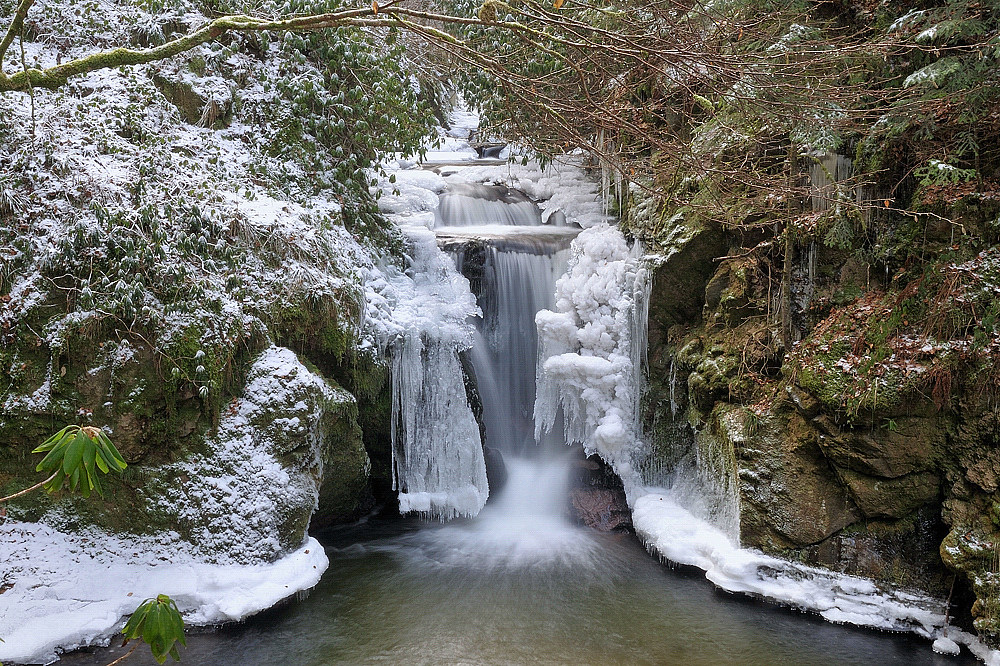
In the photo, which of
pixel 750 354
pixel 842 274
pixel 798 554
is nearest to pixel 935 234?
pixel 842 274

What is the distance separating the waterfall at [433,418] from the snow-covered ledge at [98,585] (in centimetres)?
205

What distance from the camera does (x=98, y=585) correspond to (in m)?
5.59

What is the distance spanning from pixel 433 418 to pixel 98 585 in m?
3.72

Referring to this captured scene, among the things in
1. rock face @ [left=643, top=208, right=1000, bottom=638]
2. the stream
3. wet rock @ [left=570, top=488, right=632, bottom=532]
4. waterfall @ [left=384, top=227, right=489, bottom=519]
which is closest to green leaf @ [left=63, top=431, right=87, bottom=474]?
the stream

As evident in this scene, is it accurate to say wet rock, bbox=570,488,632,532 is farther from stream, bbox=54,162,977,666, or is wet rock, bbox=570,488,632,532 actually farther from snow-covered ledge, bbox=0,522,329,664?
snow-covered ledge, bbox=0,522,329,664

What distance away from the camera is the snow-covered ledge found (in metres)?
5.13

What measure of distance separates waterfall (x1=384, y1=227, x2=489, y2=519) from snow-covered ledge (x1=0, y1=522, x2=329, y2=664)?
2.05 m

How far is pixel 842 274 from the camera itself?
6875mm

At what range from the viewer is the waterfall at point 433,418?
7.88m

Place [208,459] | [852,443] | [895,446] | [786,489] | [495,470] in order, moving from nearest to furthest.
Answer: [895,446] → [852,443] → [208,459] → [786,489] → [495,470]

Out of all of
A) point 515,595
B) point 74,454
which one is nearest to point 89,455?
point 74,454

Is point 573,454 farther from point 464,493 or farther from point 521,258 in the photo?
point 521,258

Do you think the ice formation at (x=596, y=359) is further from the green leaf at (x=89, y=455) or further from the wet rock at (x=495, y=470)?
the green leaf at (x=89, y=455)

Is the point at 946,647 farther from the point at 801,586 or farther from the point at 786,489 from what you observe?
the point at 786,489
